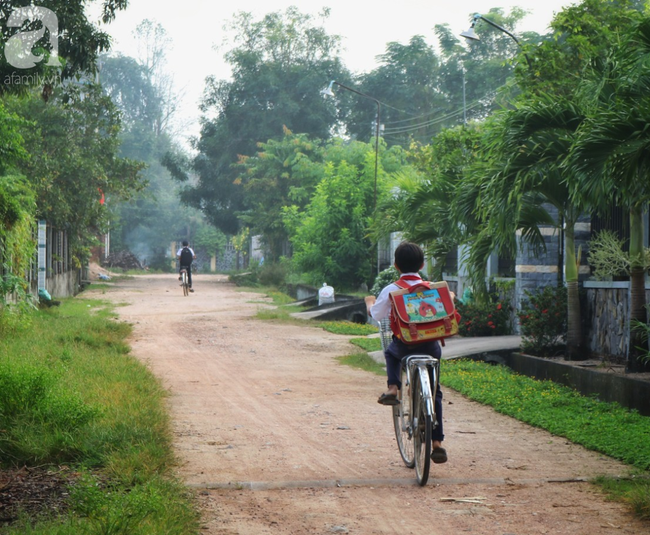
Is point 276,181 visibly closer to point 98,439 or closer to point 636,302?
point 636,302

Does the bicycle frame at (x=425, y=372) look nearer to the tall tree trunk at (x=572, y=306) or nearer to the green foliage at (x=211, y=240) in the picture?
the tall tree trunk at (x=572, y=306)

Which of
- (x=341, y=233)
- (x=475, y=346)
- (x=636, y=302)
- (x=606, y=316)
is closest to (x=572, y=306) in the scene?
(x=606, y=316)

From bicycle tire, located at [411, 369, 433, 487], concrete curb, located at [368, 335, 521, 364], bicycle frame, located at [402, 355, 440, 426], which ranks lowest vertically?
concrete curb, located at [368, 335, 521, 364]

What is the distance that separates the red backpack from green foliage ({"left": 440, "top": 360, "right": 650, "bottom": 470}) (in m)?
1.87

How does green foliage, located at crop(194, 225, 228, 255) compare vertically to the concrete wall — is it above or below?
above

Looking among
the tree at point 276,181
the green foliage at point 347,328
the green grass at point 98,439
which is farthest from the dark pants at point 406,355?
the tree at point 276,181

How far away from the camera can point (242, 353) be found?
45.7ft

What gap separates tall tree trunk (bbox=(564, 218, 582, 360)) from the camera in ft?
36.5

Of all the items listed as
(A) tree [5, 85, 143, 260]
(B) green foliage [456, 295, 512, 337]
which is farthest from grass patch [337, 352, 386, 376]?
(A) tree [5, 85, 143, 260]

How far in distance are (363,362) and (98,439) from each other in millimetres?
7136

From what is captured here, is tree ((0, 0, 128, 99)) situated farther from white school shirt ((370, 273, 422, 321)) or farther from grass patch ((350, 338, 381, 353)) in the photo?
white school shirt ((370, 273, 422, 321))

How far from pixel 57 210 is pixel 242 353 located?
13.3m

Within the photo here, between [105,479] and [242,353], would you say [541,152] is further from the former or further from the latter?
[105,479]
